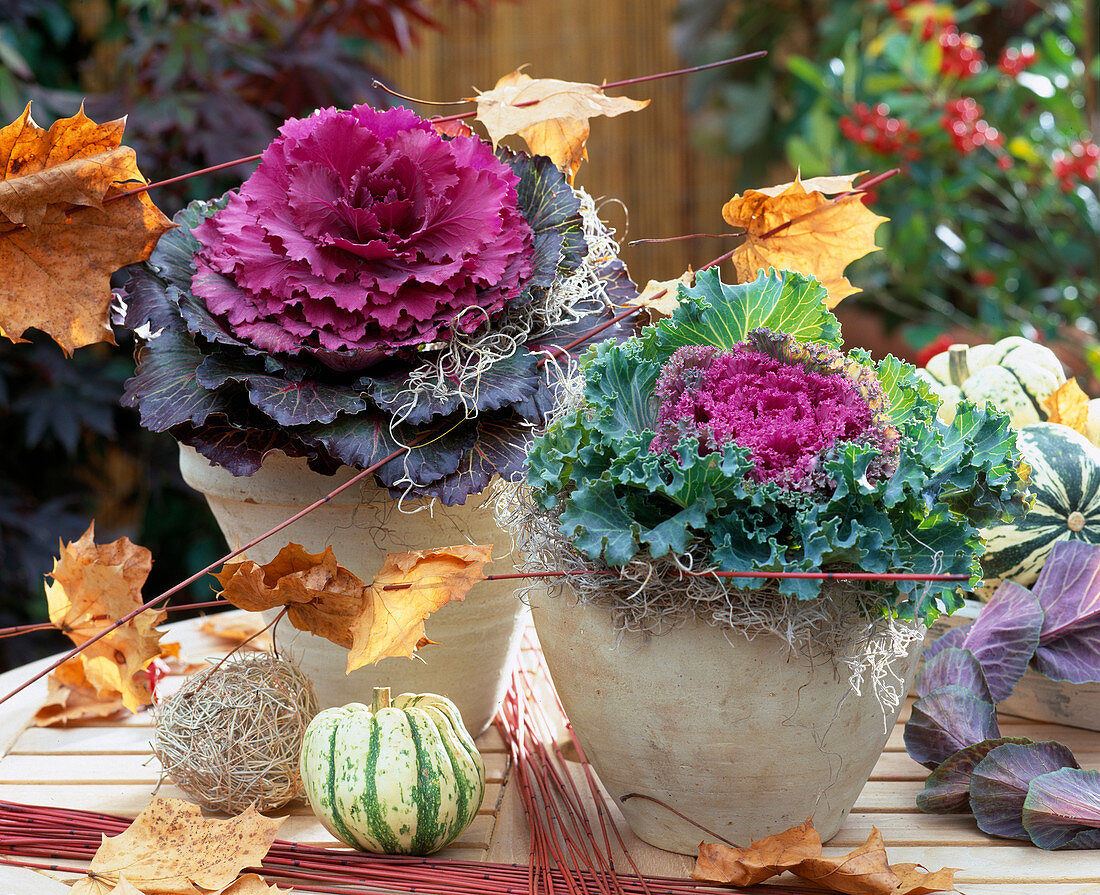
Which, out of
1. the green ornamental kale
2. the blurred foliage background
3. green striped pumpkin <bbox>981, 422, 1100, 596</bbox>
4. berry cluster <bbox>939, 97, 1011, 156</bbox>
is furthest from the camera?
berry cluster <bbox>939, 97, 1011, 156</bbox>

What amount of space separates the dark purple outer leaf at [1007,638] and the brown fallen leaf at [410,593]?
0.47 m

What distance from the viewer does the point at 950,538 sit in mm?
690

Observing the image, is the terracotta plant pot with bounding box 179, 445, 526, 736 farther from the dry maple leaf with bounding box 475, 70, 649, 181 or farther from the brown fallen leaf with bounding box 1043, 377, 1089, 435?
the brown fallen leaf with bounding box 1043, 377, 1089, 435

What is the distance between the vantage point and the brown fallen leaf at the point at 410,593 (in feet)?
2.49

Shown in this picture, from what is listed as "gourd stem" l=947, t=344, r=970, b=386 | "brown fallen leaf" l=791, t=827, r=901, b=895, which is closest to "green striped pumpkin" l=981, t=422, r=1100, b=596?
"gourd stem" l=947, t=344, r=970, b=386

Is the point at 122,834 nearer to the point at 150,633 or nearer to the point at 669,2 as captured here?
the point at 150,633

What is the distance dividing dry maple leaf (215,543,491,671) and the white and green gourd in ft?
A: 1.89

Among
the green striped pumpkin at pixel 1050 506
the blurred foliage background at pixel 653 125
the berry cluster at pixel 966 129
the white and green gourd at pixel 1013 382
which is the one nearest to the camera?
the green striped pumpkin at pixel 1050 506

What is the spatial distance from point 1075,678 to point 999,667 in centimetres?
6

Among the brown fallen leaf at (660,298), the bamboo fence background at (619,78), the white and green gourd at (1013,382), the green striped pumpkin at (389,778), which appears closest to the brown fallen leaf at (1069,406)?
the white and green gourd at (1013,382)

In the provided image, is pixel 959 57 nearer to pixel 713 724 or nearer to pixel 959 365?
pixel 959 365

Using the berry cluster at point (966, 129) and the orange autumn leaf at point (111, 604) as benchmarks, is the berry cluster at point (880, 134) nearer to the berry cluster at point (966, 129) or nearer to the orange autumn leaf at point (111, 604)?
the berry cluster at point (966, 129)

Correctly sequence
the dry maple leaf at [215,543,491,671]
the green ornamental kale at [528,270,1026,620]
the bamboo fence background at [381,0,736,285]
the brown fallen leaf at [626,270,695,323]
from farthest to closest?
the bamboo fence background at [381,0,736,285] → the brown fallen leaf at [626,270,695,323] → the dry maple leaf at [215,543,491,671] → the green ornamental kale at [528,270,1026,620]

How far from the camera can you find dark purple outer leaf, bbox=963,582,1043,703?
886 millimetres
